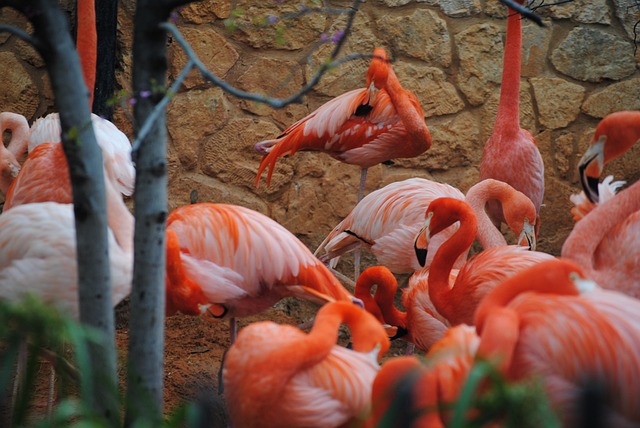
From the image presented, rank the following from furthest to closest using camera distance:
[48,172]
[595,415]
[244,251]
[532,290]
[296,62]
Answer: [296,62], [48,172], [244,251], [532,290], [595,415]

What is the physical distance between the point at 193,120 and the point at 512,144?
5.83 ft

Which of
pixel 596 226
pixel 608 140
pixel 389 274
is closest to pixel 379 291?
pixel 389 274

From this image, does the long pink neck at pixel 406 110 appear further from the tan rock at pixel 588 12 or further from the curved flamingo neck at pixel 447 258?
the tan rock at pixel 588 12

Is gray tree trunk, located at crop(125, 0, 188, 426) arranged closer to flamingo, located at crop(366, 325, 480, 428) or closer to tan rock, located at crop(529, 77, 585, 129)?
flamingo, located at crop(366, 325, 480, 428)

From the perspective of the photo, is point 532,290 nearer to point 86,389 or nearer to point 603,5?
point 86,389

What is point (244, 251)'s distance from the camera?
9.41 ft

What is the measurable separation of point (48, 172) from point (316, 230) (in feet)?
6.31

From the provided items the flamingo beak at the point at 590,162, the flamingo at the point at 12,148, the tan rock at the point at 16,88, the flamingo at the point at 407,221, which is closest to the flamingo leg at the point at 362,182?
the flamingo at the point at 407,221

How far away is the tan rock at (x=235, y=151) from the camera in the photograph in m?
4.67

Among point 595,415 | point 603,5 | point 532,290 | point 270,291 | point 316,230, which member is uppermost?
point 603,5

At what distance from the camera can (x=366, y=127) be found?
408 centimetres

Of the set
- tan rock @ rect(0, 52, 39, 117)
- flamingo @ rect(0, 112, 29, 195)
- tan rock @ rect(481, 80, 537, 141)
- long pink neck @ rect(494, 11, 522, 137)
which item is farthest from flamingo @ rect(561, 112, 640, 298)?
tan rock @ rect(0, 52, 39, 117)

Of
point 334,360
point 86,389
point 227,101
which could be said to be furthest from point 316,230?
point 86,389

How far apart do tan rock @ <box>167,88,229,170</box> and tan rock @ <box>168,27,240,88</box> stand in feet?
0.28
